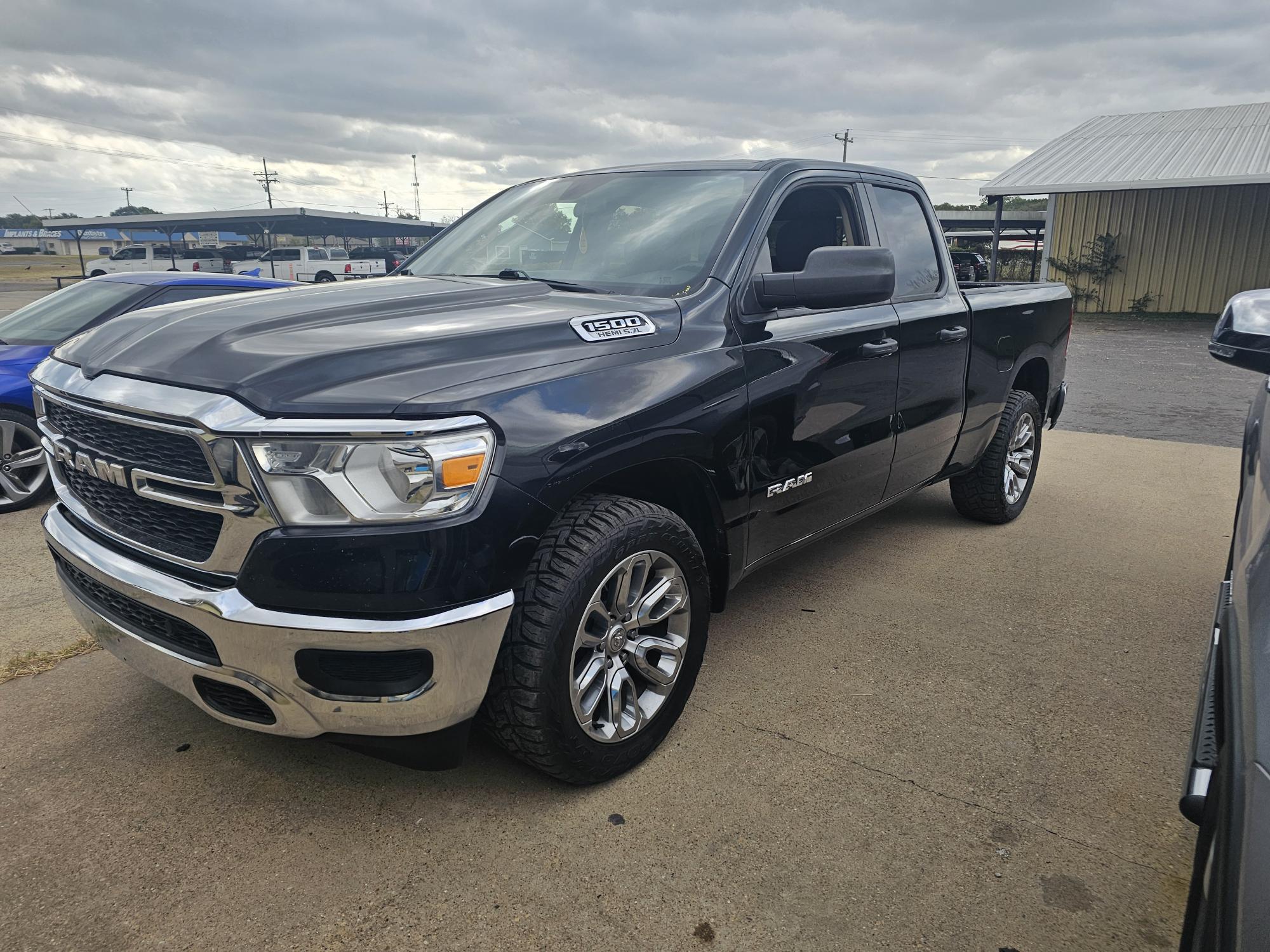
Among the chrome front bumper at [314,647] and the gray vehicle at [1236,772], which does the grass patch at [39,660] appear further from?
the gray vehicle at [1236,772]

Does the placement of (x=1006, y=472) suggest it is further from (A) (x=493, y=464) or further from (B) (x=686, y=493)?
(A) (x=493, y=464)

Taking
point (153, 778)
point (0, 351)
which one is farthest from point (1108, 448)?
point (0, 351)

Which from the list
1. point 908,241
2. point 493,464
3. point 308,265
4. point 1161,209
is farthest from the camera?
point 308,265

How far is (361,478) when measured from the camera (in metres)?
2.01

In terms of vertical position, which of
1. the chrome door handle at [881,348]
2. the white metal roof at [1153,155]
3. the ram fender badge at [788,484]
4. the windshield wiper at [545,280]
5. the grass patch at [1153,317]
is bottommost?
the grass patch at [1153,317]

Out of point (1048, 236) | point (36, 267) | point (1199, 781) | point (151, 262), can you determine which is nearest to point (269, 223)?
point (151, 262)

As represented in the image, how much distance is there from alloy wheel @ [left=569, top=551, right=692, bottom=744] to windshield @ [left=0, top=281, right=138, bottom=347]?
5117 mm

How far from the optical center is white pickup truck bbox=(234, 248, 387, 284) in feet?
114

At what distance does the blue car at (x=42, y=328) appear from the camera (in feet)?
17.8

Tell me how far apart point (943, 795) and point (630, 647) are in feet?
3.26

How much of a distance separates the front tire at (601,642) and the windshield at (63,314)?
5.11 metres

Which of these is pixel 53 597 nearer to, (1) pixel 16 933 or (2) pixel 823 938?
(1) pixel 16 933

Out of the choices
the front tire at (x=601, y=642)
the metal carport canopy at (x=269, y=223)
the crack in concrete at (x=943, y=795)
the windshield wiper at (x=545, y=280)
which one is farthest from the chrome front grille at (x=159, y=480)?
the metal carport canopy at (x=269, y=223)

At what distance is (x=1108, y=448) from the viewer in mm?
7336
